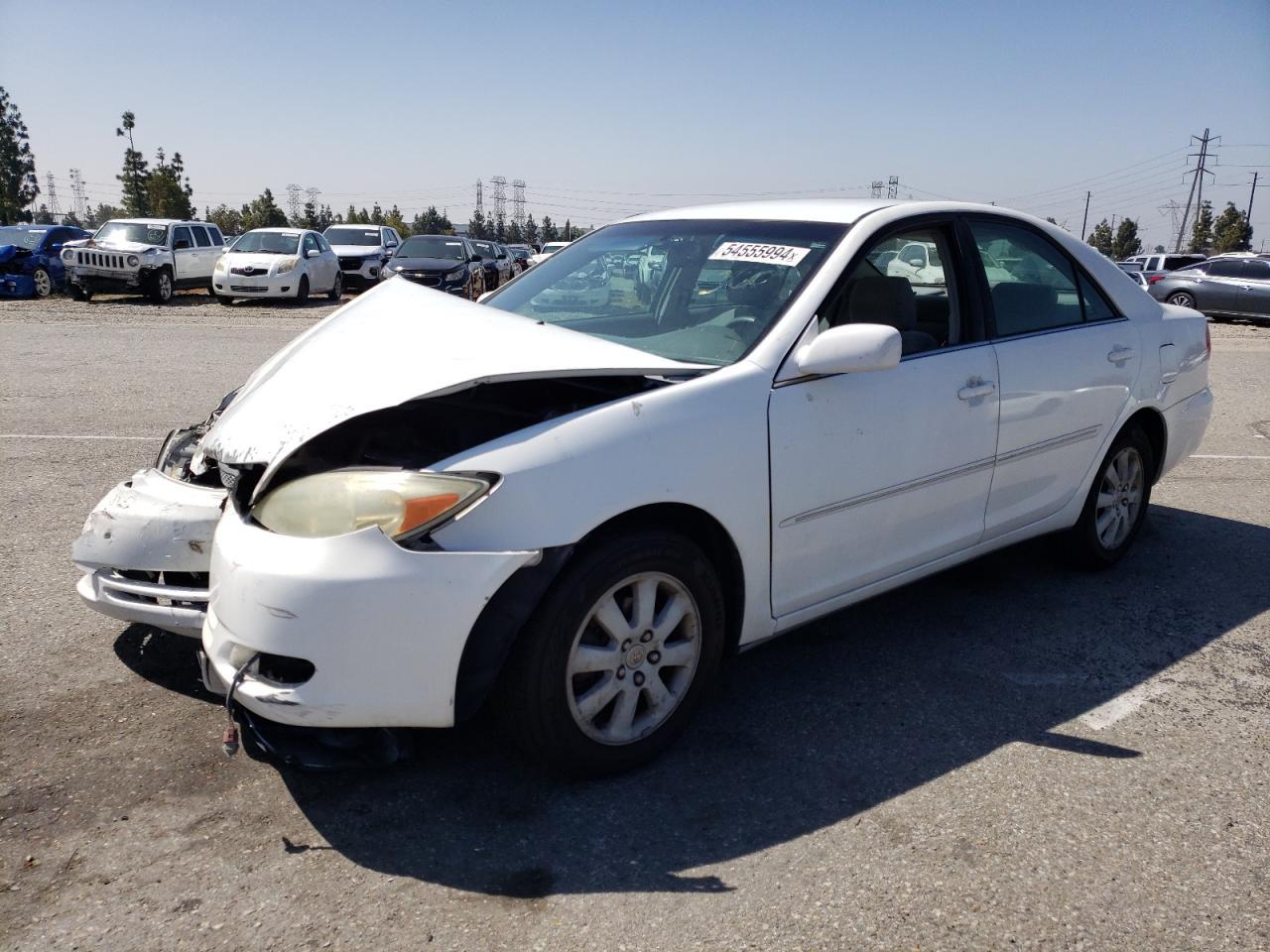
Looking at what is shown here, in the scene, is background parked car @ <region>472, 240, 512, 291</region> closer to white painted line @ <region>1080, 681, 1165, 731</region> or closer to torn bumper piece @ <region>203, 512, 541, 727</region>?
white painted line @ <region>1080, 681, 1165, 731</region>

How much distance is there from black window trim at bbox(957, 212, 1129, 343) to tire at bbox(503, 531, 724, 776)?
1.75m

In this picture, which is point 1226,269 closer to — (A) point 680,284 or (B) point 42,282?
(A) point 680,284

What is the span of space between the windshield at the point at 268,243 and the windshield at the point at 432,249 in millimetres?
2320

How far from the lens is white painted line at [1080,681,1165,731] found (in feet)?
11.2

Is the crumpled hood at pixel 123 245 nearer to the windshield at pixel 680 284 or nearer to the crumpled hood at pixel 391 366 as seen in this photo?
the windshield at pixel 680 284

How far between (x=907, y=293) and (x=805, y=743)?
5.50 feet

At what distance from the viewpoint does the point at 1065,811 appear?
9.40ft

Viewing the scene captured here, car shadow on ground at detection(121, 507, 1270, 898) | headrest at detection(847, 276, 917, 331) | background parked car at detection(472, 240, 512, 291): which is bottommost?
car shadow on ground at detection(121, 507, 1270, 898)

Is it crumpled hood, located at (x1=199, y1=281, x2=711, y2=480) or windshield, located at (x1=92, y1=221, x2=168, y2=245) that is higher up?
windshield, located at (x1=92, y1=221, x2=168, y2=245)

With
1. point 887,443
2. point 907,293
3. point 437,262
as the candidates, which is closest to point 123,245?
point 437,262

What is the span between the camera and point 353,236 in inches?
1072

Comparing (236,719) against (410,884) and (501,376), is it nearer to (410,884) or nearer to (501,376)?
(410,884)

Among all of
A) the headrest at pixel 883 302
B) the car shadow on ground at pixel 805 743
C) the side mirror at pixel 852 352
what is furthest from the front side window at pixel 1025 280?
the car shadow on ground at pixel 805 743

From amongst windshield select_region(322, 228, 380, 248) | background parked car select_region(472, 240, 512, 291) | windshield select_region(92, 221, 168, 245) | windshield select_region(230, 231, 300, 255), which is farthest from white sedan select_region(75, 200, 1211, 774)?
windshield select_region(322, 228, 380, 248)
